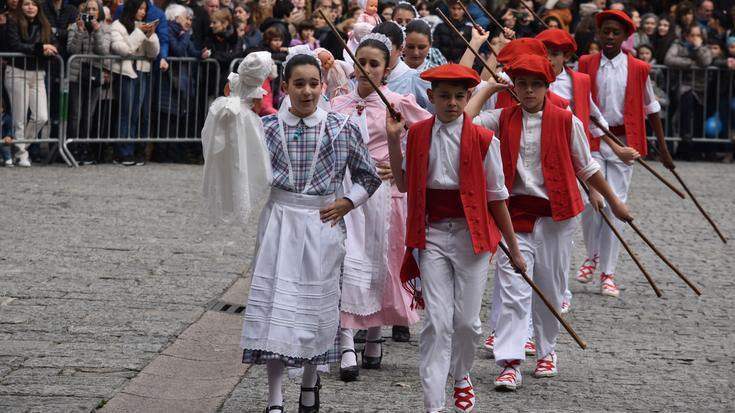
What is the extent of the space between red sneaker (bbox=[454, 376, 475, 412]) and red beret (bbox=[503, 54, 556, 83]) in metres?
1.62

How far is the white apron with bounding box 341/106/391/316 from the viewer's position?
8.03 meters

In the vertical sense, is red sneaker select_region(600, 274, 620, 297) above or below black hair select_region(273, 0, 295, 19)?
below

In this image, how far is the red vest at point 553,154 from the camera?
7824 millimetres

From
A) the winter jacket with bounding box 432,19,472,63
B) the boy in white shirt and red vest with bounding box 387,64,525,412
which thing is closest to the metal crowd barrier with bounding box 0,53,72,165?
the winter jacket with bounding box 432,19,472,63

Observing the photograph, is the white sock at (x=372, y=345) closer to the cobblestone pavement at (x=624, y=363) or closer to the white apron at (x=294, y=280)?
the cobblestone pavement at (x=624, y=363)

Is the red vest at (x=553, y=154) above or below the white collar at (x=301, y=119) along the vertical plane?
below

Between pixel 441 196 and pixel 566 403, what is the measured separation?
1289mm

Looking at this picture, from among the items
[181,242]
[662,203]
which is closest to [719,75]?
[662,203]

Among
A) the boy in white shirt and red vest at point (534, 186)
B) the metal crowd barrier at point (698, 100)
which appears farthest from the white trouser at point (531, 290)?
the metal crowd barrier at point (698, 100)

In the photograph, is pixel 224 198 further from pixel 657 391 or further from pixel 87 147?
pixel 87 147

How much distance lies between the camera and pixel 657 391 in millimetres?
7758

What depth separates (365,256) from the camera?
8086mm

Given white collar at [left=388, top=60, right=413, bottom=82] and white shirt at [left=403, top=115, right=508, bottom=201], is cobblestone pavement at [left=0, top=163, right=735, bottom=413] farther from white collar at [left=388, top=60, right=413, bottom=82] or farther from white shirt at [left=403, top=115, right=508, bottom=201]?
white collar at [left=388, top=60, right=413, bottom=82]

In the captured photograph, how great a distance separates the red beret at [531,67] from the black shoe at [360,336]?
2.03 meters
